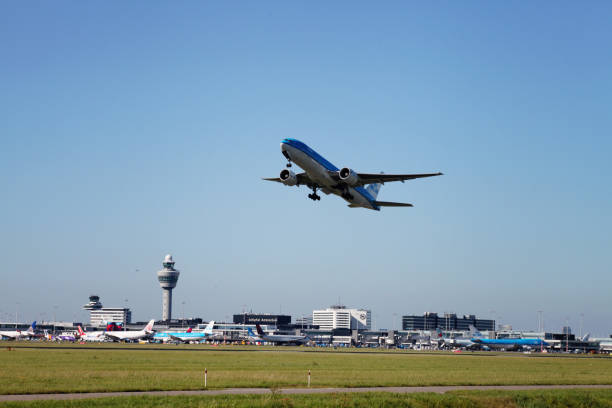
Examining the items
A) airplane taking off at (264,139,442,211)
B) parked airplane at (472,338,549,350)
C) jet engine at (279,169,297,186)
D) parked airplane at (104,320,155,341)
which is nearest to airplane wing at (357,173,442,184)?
airplane taking off at (264,139,442,211)

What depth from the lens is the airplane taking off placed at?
57.8 meters

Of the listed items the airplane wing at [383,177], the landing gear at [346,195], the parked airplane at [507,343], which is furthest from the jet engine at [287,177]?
the parked airplane at [507,343]

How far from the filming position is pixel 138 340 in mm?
189375

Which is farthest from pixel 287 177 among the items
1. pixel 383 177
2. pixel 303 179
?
pixel 383 177

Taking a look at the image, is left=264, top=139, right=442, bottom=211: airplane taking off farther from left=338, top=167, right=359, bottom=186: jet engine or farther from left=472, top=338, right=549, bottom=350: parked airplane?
left=472, top=338, right=549, bottom=350: parked airplane

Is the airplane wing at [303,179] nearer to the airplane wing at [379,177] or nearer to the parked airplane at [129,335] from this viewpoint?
the airplane wing at [379,177]

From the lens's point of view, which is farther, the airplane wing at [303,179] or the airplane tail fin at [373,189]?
the airplane tail fin at [373,189]

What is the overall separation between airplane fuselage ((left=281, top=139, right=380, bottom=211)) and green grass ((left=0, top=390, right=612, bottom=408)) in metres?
25.8

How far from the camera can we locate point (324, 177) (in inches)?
2392

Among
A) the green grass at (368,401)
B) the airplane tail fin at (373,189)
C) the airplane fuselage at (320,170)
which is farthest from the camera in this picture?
Answer: the airplane tail fin at (373,189)

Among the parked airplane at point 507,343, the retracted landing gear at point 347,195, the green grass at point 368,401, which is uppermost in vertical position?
the retracted landing gear at point 347,195

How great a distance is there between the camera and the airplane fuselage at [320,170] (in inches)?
2260

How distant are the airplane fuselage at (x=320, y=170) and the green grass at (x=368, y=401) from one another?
25761mm

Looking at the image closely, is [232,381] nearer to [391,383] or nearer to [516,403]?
[391,383]
